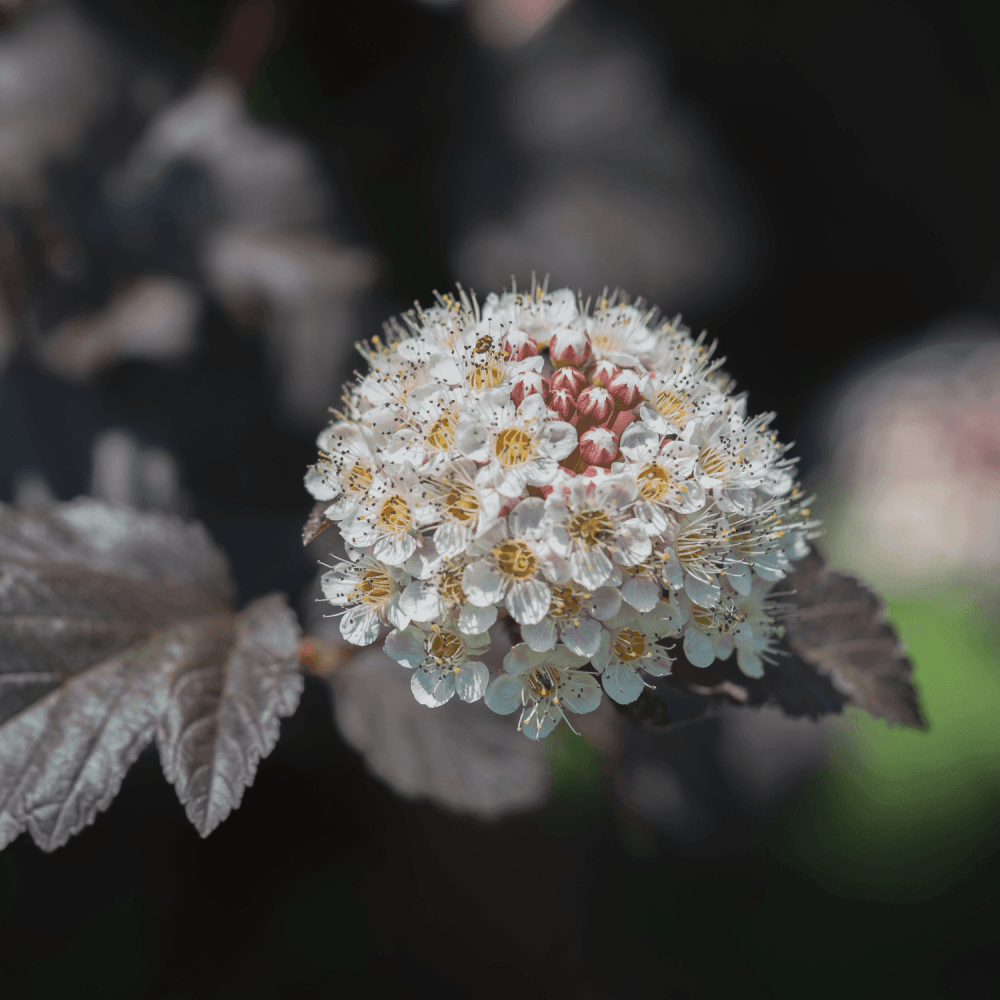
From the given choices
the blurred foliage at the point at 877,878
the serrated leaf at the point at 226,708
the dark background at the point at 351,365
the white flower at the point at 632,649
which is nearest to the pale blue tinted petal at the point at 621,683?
the white flower at the point at 632,649

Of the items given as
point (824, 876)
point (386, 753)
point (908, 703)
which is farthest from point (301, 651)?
point (824, 876)

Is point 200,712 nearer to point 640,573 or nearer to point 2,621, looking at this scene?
point 2,621

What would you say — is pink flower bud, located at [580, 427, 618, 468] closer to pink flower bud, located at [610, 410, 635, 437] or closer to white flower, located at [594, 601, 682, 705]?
pink flower bud, located at [610, 410, 635, 437]

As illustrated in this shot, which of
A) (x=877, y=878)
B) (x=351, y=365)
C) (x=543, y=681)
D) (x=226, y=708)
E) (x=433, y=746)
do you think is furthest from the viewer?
(x=351, y=365)

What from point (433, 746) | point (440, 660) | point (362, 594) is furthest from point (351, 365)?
point (440, 660)

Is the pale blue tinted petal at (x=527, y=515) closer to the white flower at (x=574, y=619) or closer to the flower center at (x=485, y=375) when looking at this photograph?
the white flower at (x=574, y=619)

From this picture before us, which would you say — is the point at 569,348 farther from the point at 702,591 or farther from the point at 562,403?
the point at 702,591
